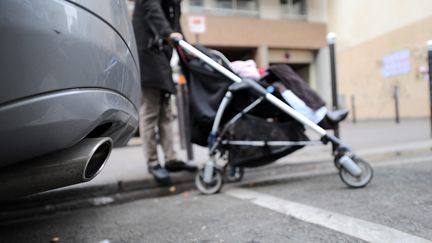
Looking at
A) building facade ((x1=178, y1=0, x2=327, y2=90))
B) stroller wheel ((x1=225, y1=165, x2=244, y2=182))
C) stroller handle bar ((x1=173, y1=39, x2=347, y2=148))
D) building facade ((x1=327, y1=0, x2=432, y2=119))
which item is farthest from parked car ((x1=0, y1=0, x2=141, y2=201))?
building facade ((x1=178, y1=0, x2=327, y2=90))

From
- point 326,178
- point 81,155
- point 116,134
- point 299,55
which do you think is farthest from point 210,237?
point 299,55

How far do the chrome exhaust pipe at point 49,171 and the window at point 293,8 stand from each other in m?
14.4

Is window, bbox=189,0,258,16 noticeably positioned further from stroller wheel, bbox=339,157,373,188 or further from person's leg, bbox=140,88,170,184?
stroller wheel, bbox=339,157,373,188

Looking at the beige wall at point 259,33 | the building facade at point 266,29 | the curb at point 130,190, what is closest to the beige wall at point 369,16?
the building facade at point 266,29

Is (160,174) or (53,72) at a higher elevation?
(53,72)

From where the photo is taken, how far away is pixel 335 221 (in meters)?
1.94

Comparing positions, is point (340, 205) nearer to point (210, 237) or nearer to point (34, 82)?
point (210, 237)

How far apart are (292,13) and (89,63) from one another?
48.2ft

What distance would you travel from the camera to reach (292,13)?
14.9 meters

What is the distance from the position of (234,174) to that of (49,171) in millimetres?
2133

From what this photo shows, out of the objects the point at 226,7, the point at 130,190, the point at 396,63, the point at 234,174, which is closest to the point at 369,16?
the point at 396,63

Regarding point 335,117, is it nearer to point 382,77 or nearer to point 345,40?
point 382,77

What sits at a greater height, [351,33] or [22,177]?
[351,33]

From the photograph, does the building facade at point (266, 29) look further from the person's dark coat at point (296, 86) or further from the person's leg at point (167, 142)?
the person's dark coat at point (296, 86)
